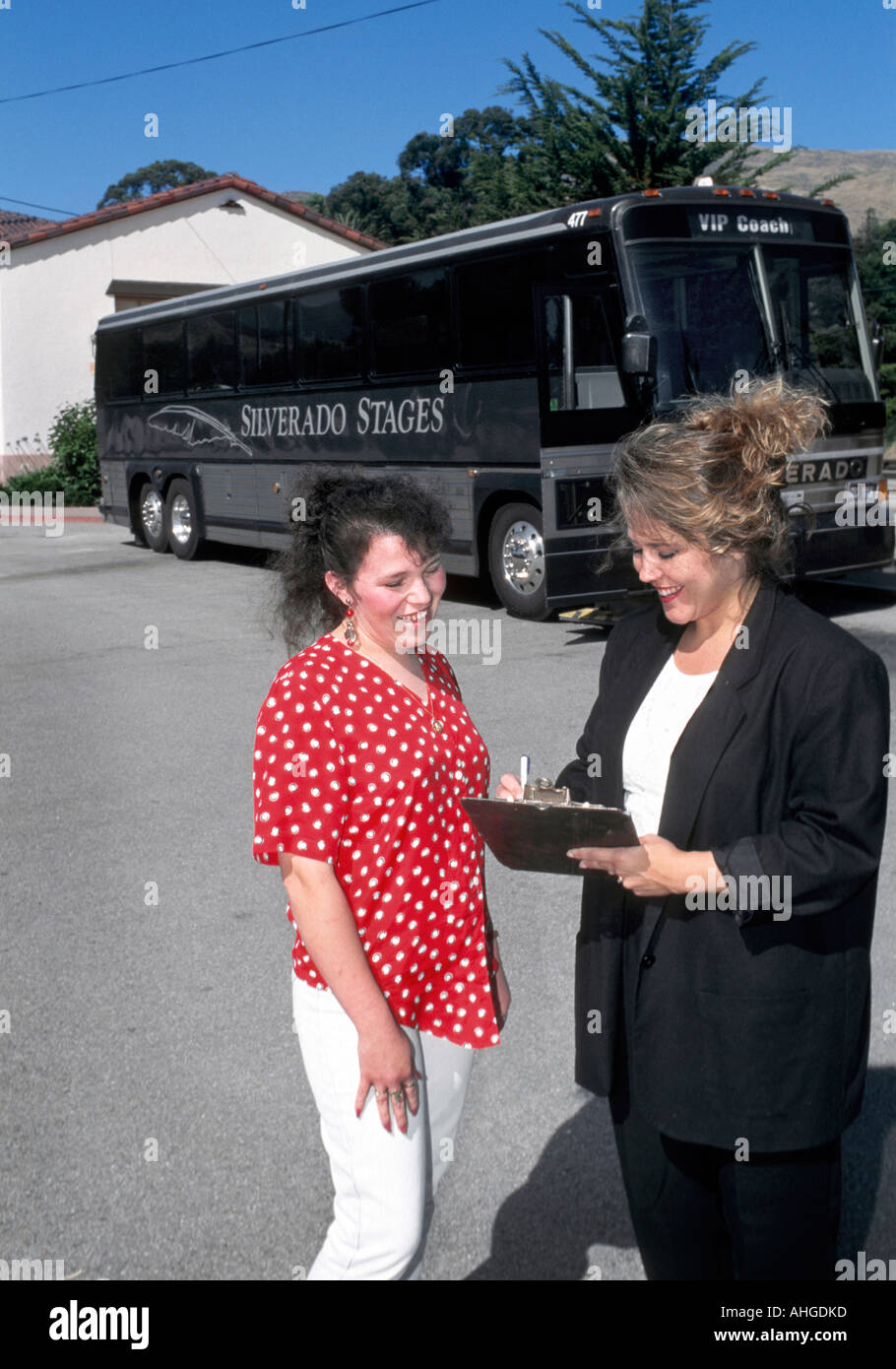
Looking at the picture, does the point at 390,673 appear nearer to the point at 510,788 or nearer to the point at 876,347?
the point at 510,788

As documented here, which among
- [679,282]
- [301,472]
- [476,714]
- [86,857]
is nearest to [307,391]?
[679,282]

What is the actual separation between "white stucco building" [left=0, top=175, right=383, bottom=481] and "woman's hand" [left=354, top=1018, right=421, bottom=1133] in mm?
29871

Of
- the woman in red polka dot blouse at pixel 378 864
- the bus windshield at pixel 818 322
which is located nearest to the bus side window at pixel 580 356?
the bus windshield at pixel 818 322

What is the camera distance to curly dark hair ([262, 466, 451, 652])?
259 cm

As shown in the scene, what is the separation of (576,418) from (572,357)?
1.72 ft

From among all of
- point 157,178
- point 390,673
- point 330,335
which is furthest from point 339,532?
point 157,178

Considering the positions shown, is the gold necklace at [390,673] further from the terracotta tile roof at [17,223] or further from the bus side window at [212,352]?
the terracotta tile roof at [17,223]

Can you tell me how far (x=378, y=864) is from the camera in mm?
2434

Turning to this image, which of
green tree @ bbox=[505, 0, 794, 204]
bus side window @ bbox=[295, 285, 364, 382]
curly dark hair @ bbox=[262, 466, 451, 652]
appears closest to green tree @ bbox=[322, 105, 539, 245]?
green tree @ bbox=[505, 0, 794, 204]

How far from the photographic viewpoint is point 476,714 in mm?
8625

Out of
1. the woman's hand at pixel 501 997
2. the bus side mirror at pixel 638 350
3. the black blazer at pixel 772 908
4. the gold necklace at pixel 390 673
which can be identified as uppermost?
the bus side mirror at pixel 638 350

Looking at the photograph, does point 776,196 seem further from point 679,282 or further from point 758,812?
point 758,812

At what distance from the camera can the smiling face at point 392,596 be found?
255cm
